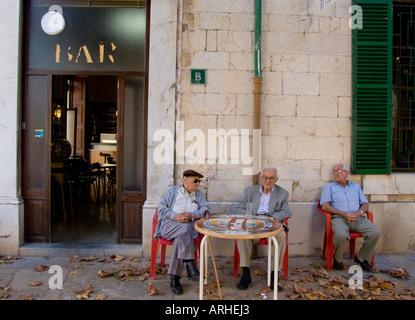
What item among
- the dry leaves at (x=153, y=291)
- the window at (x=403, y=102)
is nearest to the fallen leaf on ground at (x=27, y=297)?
the dry leaves at (x=153, y=291)

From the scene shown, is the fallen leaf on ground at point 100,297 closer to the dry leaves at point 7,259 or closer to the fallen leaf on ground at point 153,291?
the fallen leaf on ground at point 153,291

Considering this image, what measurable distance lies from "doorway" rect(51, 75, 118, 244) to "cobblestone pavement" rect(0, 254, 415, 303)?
0.80m

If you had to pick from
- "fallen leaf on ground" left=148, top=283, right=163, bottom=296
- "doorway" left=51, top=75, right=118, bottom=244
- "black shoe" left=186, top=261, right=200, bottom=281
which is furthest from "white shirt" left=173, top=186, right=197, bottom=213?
"doorway" left=51, top=75, right=118, bottom=244

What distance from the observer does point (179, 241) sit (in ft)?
12.4

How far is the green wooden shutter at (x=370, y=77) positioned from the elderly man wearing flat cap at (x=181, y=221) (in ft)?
7.44

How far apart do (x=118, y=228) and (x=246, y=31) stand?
312 cm

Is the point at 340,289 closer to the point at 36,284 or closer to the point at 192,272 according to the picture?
the point at 192,272

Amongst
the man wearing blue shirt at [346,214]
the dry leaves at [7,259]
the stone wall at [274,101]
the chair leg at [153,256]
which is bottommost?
the dry leaves at [7,259]

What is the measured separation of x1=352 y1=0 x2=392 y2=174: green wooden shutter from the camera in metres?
4.91

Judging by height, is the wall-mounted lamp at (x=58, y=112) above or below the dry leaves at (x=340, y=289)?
above

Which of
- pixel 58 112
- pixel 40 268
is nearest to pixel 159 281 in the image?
pixel 40 268

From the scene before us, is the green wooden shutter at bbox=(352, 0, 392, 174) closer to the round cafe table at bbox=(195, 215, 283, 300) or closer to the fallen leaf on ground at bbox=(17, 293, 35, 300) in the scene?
the round cafe table at bbox=(195, 215, 283, 300)

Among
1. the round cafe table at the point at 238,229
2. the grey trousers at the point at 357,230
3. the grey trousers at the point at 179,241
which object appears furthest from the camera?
the grey trousers at the point at 357,230

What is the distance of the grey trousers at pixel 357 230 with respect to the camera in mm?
4277
